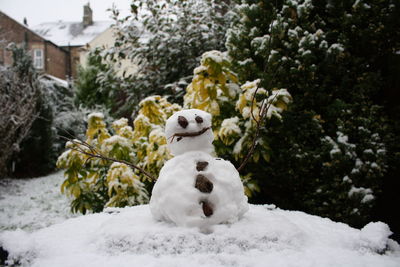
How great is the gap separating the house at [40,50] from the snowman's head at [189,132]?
19.0 metres

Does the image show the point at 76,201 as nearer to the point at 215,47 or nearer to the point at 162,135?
the point at 162,135

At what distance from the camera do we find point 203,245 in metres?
1.34

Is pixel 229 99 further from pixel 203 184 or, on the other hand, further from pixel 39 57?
pixel 39 57

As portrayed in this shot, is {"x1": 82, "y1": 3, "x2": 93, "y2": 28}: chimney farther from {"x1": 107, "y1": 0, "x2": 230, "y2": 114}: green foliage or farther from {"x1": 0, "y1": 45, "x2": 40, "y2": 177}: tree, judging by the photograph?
{"x1": 107, "y1": 0, "x2": 230, "y2": 114}: green foliage

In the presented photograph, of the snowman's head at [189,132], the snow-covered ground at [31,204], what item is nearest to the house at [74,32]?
the snow-covered ground at [31,204]

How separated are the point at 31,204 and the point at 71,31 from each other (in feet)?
70.4

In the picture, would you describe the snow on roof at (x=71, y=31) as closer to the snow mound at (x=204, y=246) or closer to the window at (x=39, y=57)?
the window at (x=39, y=57)

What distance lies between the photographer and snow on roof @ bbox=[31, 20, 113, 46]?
916 inches

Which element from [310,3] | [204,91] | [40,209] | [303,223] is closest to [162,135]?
[204,91]

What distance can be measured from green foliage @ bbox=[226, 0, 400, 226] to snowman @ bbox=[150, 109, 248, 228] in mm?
1384

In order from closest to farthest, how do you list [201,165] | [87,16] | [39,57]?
[201,165]
[39,57]
[87,16]

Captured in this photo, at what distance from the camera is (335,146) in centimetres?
305

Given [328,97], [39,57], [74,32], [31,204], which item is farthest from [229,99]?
[74,32]

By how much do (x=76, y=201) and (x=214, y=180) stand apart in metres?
2.14
